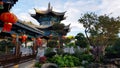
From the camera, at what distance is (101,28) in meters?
29.6

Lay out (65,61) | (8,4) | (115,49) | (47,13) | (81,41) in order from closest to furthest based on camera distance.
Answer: (8,4), (65,61), (115,49), (81,41), (47,13)

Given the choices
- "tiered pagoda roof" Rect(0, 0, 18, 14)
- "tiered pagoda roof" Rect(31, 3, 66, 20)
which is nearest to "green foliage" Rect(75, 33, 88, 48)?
"tiered pagoda roof" Rect(31, 3, 66, 20)

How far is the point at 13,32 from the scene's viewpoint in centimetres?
2027

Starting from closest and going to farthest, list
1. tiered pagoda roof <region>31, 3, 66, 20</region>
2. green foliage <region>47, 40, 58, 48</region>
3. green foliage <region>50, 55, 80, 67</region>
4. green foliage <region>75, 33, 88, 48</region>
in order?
green foliage <region>50, 55, 80, 67</region> < green foliage <region>75, 33, 88, 48</region> < green foliage <region>47, 40, 58, 48</region> < tiered pagoda roof <region>31, 3, 66, 20</region>

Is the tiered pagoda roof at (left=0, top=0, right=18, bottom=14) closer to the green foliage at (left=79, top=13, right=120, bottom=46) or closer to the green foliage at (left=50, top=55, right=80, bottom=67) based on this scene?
the green foliage at (left=50, top=55, right=80, bottom=67)

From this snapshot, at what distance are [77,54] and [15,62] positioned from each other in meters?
11.6

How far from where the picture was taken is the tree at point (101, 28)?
28688mm

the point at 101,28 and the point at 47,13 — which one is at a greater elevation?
the point at 47,13

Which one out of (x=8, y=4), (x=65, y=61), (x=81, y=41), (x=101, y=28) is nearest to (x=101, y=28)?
(x=101, y=28)

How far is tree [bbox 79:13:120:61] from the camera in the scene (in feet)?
94.1

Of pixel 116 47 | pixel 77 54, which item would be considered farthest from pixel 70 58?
pixel 116 47

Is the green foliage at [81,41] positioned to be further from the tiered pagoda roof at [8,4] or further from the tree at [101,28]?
the tiered pagoda roof at [8,4]

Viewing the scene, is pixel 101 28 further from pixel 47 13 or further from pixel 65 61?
pixel 47 13

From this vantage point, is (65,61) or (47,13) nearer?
→ (65,61)
